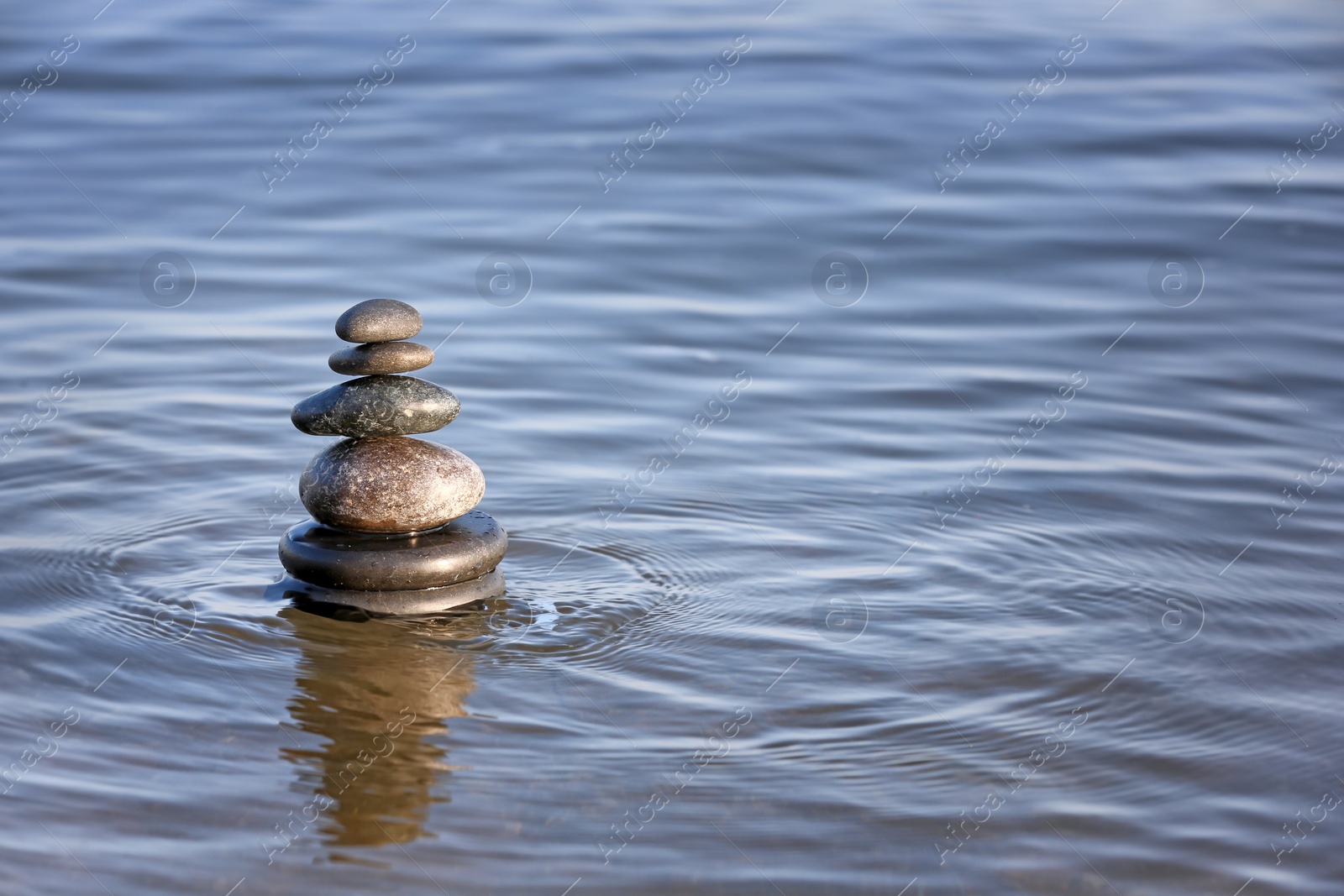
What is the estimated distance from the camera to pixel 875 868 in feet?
11.8

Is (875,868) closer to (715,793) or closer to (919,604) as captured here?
(715,793)

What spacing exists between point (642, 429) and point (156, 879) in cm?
431

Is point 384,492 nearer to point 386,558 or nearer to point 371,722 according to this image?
point 386,558

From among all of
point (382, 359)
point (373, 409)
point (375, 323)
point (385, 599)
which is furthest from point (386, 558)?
point (375, 323)

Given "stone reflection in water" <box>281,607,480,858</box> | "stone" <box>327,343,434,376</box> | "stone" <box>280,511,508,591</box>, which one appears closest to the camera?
"stone reflection in water" <box>281,607,480,858</box>

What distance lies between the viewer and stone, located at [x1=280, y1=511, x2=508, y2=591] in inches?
192

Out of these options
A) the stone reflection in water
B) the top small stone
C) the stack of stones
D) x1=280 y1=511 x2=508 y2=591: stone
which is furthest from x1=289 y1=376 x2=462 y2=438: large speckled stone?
the stone reflection in water

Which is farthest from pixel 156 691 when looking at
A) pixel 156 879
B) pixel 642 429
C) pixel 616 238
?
pixel 616 238

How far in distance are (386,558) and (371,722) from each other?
81 cm

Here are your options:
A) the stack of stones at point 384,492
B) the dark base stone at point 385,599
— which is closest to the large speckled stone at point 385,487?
the stack of stones at point 384,492

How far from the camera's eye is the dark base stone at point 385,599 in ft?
16.2

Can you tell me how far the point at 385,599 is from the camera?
4941 millimetres

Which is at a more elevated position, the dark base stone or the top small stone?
the top small stone

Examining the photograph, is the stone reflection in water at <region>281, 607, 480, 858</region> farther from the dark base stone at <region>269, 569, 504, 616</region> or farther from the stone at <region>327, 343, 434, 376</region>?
the stone at <region>327, 343, 434, 376</region>
